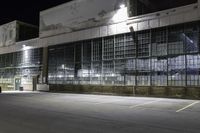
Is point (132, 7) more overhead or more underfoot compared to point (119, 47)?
more overhead

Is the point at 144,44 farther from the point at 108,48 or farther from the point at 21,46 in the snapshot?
the point at 21,46

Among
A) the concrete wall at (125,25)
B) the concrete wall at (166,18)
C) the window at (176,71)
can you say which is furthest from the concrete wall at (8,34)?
the window at (176,71)

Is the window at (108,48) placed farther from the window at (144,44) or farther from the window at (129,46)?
the window at (144,44)

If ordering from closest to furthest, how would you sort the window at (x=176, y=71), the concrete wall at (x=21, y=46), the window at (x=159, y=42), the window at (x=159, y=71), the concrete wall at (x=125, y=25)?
the window at (x=176, y=71) → the concrete wall at (x=125, y=25) → the window at (x=159, y=71) → the window at (x=159, y=42) → the concrete wall at (x=21, y=46)

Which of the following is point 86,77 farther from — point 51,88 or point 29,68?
point 29,68

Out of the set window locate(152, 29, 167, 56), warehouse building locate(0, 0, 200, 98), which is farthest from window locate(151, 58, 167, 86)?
window locate(152, 29, 167, 56)

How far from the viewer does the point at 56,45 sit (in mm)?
30672

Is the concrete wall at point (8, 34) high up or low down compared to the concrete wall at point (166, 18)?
up

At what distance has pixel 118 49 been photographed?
24.1 meters

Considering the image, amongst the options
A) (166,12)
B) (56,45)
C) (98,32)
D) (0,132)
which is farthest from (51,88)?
(0,132)

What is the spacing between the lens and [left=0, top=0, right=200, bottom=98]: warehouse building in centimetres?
2000

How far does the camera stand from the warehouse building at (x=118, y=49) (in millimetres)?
20000

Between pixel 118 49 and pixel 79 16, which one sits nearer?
pixel 118 49

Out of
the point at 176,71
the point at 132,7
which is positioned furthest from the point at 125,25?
the point at 176,71
